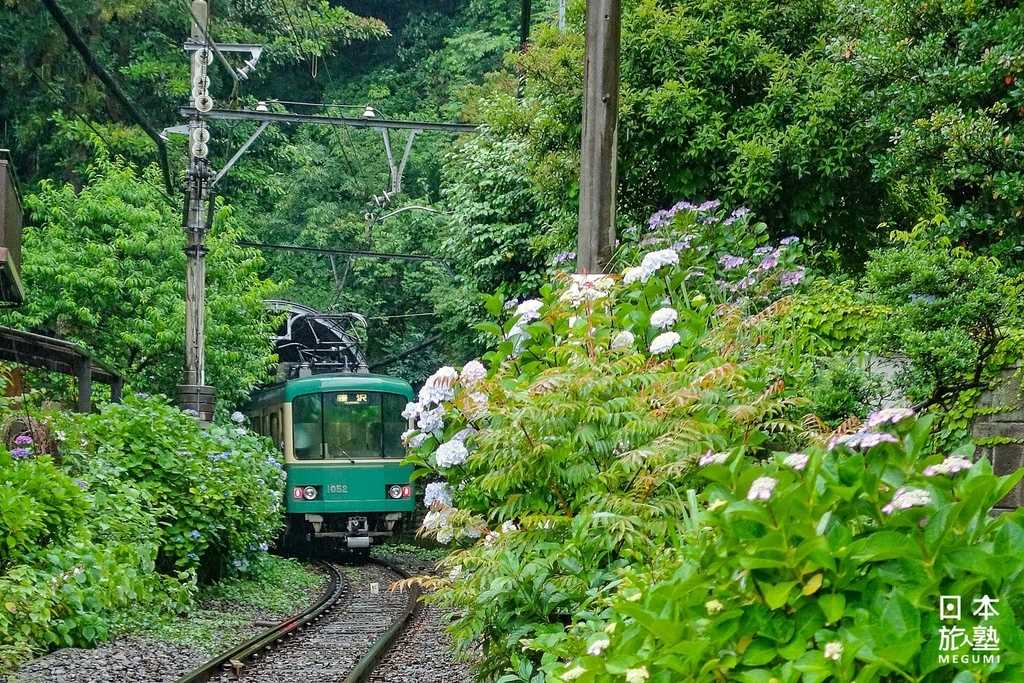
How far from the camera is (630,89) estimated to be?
12.3 meters

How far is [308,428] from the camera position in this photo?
835 inches

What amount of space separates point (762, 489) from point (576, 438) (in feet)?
8.64

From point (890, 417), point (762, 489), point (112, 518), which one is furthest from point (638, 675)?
point (112, 518)

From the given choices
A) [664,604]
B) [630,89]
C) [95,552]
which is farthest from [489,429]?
[630,89]

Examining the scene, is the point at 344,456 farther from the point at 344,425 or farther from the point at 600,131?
the point at 600,131

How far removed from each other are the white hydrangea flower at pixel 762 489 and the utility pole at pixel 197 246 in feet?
56.2

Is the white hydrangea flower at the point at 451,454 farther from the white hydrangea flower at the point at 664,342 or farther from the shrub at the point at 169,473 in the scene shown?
the shrub at the point at 169,473

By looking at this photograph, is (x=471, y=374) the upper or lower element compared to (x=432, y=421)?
upper

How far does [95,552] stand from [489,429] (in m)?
5.34

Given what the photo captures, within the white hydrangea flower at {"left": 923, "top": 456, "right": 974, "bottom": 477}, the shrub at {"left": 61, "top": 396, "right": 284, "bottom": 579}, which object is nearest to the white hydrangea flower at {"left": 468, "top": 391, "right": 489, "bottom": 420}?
the white hydrangea flower at {"left": 923, "top": 456, "right": 974, "bottom": 477}

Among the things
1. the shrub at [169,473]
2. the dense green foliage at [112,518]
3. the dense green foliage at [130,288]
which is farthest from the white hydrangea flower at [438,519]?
the dense green foliage at [130,288]

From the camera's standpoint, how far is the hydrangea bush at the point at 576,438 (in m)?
5.16

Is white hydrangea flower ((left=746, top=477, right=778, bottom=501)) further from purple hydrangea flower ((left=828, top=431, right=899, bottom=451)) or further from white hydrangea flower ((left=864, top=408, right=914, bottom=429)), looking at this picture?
white hydrangea flower ((left=864, top=408, right=914, bottom=429))

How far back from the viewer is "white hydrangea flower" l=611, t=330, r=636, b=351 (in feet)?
20.9
